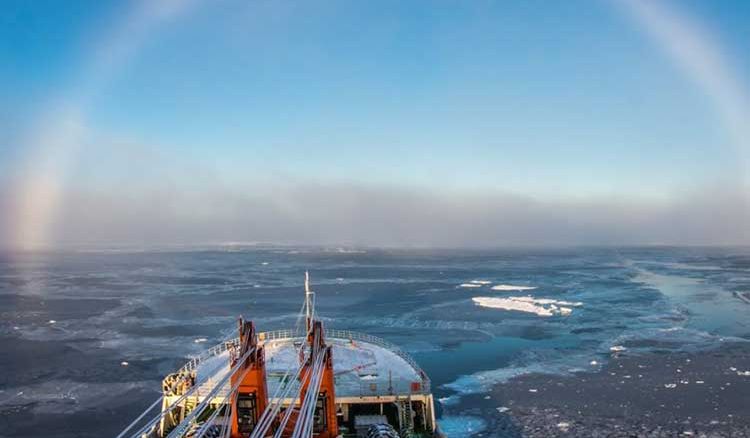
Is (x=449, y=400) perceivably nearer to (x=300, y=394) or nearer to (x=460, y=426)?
(x=460, y=426)

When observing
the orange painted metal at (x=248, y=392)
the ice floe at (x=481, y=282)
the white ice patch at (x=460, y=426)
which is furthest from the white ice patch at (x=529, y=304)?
the orange painted metal at (x=248, y=392)

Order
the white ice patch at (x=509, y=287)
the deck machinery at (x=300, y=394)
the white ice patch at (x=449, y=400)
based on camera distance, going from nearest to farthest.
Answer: the deck machinery at (x=300, y=394)
the white ice patch at (x=449, y=400)
the white ice patch at (x=509, y=287)

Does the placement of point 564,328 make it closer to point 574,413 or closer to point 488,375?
point 488,375

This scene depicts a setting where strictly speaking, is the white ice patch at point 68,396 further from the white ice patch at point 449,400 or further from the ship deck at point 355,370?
the white ice patch at point 449,400

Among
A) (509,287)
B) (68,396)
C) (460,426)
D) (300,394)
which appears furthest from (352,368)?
(509,287)

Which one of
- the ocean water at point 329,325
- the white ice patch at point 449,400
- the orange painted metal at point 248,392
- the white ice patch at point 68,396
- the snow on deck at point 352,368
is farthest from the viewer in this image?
the ocean water at point 329,325

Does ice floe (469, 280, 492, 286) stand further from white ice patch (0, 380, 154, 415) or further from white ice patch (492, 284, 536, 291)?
white ice patch (0, 380, 154, 415)
